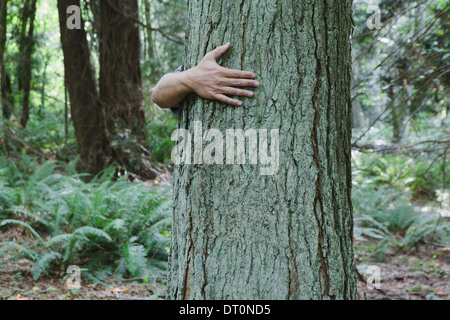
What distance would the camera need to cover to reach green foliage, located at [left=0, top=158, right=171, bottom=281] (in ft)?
14.1

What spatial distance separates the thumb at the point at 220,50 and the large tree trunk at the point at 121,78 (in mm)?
6042

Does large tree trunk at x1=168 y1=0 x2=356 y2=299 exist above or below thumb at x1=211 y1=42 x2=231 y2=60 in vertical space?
below

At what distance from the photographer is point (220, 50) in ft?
6.44

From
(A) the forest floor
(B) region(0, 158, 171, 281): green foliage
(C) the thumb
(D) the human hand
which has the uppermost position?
(C) the thumb

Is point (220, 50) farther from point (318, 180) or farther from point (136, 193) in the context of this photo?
point (136, 193)

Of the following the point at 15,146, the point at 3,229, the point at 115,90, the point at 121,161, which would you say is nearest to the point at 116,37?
the point at 115,90

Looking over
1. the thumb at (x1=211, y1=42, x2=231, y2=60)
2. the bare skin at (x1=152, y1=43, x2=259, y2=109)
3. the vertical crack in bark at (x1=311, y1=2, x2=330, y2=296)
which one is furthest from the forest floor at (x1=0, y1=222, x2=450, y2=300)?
the thumb at (x1=211, y1=42, x2=231, y2=60)

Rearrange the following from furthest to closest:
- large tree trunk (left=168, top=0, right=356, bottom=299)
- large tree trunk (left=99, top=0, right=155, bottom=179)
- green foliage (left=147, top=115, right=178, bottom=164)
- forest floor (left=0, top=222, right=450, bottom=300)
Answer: green foliage (left=147, top=115, right=178, bottom=164), large tree trunk (left=99, top=0, right=155, bottom=179), forest floor (left=0, top=222, right=450, bottom=300), large tree trunk (left=168, top=0, right=356, bottom=299)

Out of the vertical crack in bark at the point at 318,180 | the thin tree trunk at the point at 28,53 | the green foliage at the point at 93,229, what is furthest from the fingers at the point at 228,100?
the thin tree trunk at the point at 28,53

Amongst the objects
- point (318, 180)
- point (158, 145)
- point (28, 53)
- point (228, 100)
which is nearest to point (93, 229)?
point (228, 100)

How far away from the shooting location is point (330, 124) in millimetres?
1969

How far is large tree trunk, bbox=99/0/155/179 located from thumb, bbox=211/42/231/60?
238 inches

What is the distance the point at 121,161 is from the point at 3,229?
2.87 meters

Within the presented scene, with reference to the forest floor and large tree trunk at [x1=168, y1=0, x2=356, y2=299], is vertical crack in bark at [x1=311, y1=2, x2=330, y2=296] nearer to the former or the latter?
large tree trunk at [x1=168, y1=0, x2=356, y2=299]
